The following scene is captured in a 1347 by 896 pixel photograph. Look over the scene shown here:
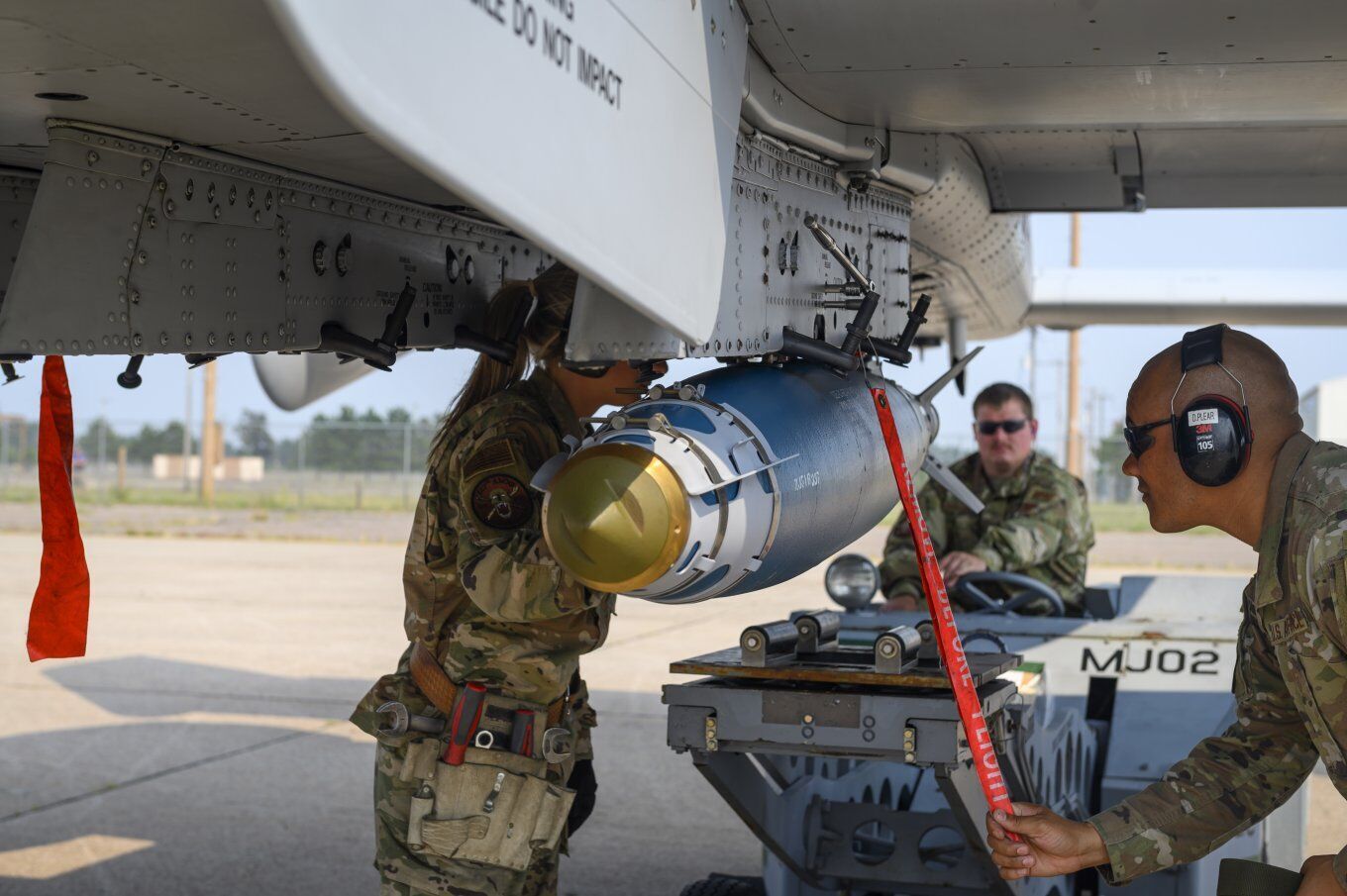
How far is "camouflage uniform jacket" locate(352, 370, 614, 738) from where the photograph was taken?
2.96 meters

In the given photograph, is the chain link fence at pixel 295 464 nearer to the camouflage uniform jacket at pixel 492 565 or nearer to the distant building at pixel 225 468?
the distant building at pixel 225 468

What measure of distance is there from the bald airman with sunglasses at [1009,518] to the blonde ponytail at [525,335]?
7.57 feet

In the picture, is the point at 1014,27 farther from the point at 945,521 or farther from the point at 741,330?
the point at 945,521

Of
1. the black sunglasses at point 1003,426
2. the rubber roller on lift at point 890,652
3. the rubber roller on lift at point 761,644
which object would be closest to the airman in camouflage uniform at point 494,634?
the rubber roller on lift at point 761,644

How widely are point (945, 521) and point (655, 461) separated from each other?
3.48 meters

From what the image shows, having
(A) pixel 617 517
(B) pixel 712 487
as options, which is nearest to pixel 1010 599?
(B) pixel 712 487

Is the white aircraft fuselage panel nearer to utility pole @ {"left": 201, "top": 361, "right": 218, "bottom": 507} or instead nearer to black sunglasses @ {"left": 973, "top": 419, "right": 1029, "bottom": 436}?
black sunglasses @ {"left": 973, "top": 419, "right": 1029, "bottom": 436}

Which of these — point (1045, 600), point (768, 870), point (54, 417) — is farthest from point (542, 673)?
point (1045, 600)

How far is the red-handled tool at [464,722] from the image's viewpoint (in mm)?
3139

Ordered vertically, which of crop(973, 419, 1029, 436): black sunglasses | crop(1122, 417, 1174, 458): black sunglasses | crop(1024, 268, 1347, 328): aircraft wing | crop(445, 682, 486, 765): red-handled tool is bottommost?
crop(445, 682, 486, 765): red-handled tool

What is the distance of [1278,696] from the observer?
2.48m

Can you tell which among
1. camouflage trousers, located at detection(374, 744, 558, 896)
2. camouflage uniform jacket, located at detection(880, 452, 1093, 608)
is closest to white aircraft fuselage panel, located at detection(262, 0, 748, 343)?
camouflage trousers, located at detection(374, 744, 558, 896)

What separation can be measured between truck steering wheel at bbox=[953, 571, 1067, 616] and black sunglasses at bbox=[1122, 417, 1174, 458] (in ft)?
7.77

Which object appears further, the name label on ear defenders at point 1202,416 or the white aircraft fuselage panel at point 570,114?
the name label on ear defenders at point 1202,416
